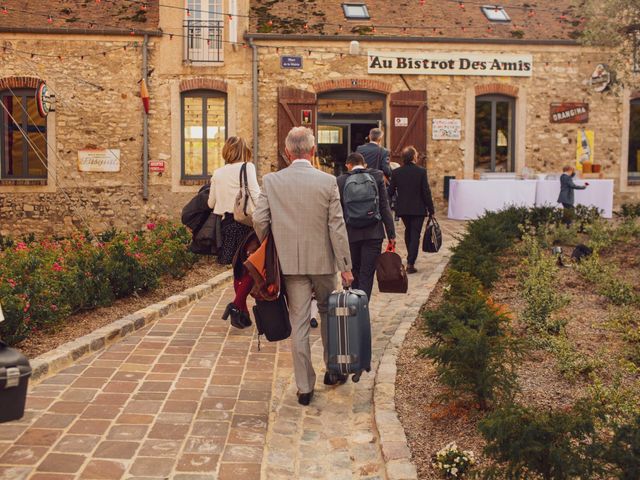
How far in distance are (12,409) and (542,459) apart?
7.37ft

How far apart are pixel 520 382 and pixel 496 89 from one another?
42.4 feet

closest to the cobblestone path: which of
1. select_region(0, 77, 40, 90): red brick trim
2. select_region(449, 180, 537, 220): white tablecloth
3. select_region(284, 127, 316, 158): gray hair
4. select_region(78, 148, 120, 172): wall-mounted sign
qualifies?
select_region(284, 127, 316, 158): gray hair

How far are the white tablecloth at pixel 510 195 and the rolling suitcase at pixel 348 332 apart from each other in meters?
10.7

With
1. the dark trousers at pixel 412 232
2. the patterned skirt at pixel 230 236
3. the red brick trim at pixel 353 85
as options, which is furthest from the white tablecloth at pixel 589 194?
the patterned skirt at pixel 230 236

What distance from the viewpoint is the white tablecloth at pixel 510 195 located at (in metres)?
15.5

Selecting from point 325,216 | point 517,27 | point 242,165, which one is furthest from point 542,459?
point 517,27

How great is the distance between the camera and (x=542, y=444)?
3330 millimetres

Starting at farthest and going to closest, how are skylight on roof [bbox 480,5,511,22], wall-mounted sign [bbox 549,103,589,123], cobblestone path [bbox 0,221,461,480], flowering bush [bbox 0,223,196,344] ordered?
skylight on roof [bbox 480,5,511,22]
wall-mounted sign [bbox 549,103,589,123]
flowering bush [bbox 0,223,196,344]
cobblestone path [bbox 0,221,461,480]

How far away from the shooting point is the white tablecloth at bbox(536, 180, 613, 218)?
15916 millimetres

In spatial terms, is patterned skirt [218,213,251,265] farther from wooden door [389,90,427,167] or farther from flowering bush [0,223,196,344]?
wooden door [389,90,427,167]

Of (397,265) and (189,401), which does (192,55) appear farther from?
(189,401)

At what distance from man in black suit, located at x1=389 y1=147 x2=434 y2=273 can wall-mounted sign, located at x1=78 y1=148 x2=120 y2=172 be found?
328 inches

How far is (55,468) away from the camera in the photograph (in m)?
3.97

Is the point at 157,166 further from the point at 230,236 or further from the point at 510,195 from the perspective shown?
the point at 230,236
